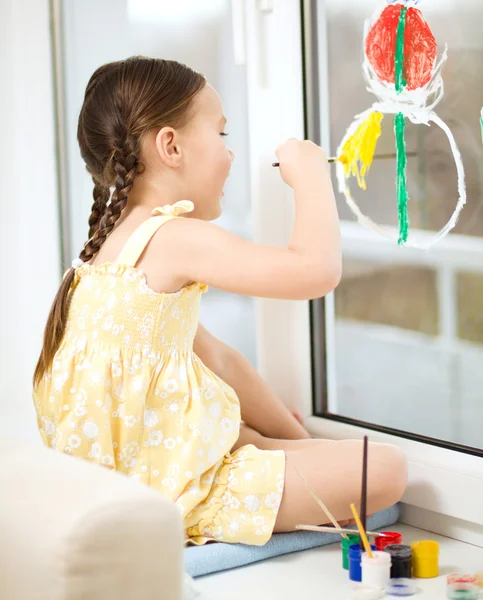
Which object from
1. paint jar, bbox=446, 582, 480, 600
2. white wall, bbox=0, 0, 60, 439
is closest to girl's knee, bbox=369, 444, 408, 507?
paint jar, bbox=446, 582, 480, 600

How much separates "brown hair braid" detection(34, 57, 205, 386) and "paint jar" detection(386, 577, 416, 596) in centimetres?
55

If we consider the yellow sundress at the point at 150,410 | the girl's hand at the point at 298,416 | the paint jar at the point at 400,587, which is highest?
the yellow sundress at the point at 150,410

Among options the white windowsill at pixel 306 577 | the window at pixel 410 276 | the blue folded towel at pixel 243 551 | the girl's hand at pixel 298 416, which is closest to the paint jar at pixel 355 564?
the white windowsill at pixel 306 577

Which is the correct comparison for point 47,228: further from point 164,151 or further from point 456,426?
point 456,426

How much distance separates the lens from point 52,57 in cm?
186

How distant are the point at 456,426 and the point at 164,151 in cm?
61

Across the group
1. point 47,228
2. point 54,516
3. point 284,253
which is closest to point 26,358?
point 47,228

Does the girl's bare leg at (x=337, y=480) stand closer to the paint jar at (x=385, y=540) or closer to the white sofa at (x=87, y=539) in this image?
the paint jar at (x=385, y=540)

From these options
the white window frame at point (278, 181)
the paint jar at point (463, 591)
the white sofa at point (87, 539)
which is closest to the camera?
the white sofa at point (87, 539)

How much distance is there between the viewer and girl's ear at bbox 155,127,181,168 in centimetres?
121

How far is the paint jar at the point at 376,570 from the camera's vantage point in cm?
105

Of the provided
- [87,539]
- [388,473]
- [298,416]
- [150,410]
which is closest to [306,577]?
[388,473]

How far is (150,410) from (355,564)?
34 cm

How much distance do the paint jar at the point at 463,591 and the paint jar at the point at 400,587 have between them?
5cm
